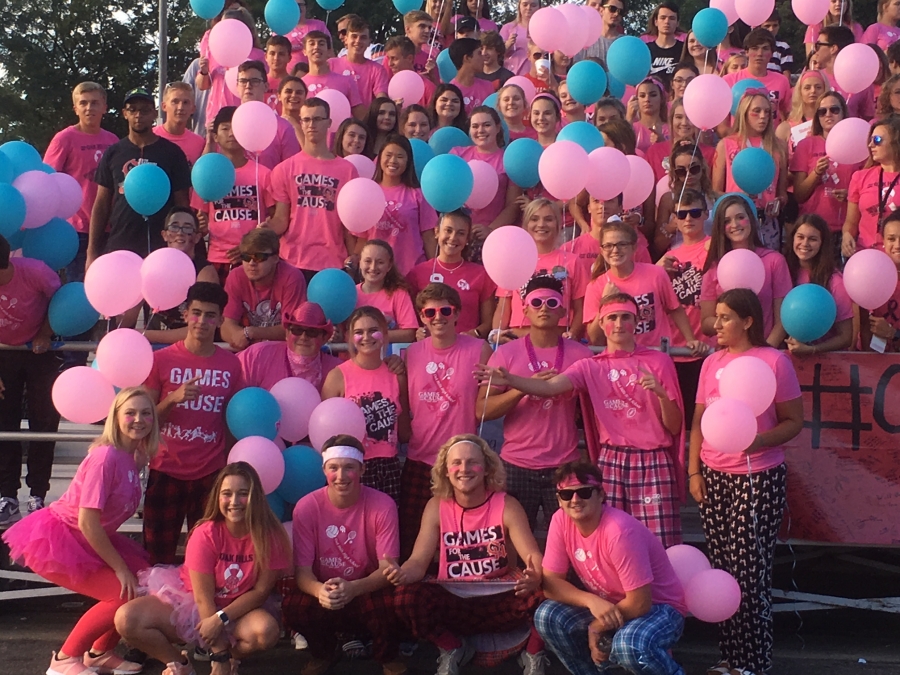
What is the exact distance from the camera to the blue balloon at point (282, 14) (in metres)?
10.1

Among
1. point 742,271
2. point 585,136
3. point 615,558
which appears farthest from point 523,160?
point 615,558

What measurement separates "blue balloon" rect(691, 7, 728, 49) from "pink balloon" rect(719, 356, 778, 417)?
481cm

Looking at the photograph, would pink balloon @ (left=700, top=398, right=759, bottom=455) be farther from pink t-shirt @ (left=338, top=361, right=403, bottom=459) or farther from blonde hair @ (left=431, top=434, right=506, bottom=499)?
pink t-shirt @ (left=338, top=361, right=403, bottom=459)

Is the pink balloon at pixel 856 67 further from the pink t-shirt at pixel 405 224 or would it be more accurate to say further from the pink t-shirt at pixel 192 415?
the pink t-shirt at pixel 192 415

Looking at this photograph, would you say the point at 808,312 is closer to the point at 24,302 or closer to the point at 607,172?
the point at 607,172

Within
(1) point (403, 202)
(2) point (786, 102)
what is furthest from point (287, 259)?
(2) point (786, 102)

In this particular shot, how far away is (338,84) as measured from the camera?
9648 millimetres

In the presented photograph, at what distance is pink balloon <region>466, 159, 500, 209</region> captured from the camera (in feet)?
25.7

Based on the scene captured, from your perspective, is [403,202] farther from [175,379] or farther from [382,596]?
[382,596]

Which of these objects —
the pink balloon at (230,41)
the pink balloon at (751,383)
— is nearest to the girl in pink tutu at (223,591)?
the pink balloon at (751,383)

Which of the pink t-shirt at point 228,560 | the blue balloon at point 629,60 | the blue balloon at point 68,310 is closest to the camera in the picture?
the pink t-shirt at point 228,560

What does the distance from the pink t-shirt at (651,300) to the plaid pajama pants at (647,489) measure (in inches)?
30.2

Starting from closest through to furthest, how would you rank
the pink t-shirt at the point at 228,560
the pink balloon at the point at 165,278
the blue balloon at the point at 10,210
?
1. the pink t-shirt at the point at 228,560
2. the pink balloon at the point at 165,278
3. the blue balloon at the point at 10,210

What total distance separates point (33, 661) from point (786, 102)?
688 cm
